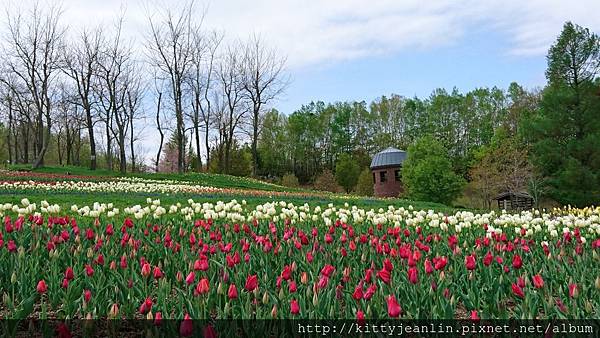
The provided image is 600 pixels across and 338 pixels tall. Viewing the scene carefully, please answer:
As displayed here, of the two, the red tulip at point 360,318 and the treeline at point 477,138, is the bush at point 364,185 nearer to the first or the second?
the treeline at point 477,138

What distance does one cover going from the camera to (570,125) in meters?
30.4

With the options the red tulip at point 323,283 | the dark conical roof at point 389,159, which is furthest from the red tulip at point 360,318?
the dark conical roof at point 389,159

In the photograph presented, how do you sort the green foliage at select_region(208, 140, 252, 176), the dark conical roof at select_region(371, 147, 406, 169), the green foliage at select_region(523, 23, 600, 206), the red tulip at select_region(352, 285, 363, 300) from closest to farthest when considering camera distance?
the red tulip at select_region(352, 285, 363, 300) < the green foliage at select_region(523, 23, 600, 206) < the green foliage at select_region(208, 140, 252, 176) < the dark conical roof at select_region(371, 147, 406, 169)

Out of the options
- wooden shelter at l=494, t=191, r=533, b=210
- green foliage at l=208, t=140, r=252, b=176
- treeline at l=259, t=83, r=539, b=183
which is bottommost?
wooden shelter at l=494, t=191, r=533, b=210

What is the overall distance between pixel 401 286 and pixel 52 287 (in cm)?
229

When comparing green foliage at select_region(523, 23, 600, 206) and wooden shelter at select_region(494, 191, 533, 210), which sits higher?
green foliage at select_region(523, 23, 600, 206)

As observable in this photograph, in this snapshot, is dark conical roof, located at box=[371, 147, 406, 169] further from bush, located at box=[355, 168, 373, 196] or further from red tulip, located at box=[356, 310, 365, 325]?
red tulip, located at box=[356, 310, 365, 325]

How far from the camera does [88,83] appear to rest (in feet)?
106

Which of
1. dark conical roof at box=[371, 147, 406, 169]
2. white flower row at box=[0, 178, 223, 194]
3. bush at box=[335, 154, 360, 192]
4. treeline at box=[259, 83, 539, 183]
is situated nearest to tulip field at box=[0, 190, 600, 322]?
white flower row at box=[0, 178, 223, 194]

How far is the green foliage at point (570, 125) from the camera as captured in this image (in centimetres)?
2853

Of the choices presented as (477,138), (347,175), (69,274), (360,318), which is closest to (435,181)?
(347,175)

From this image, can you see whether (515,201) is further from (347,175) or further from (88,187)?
(88,187)

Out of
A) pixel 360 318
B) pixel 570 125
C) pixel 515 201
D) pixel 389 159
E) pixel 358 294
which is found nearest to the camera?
pixel 360 318

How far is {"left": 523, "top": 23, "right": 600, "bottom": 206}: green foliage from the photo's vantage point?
93.6 feet
